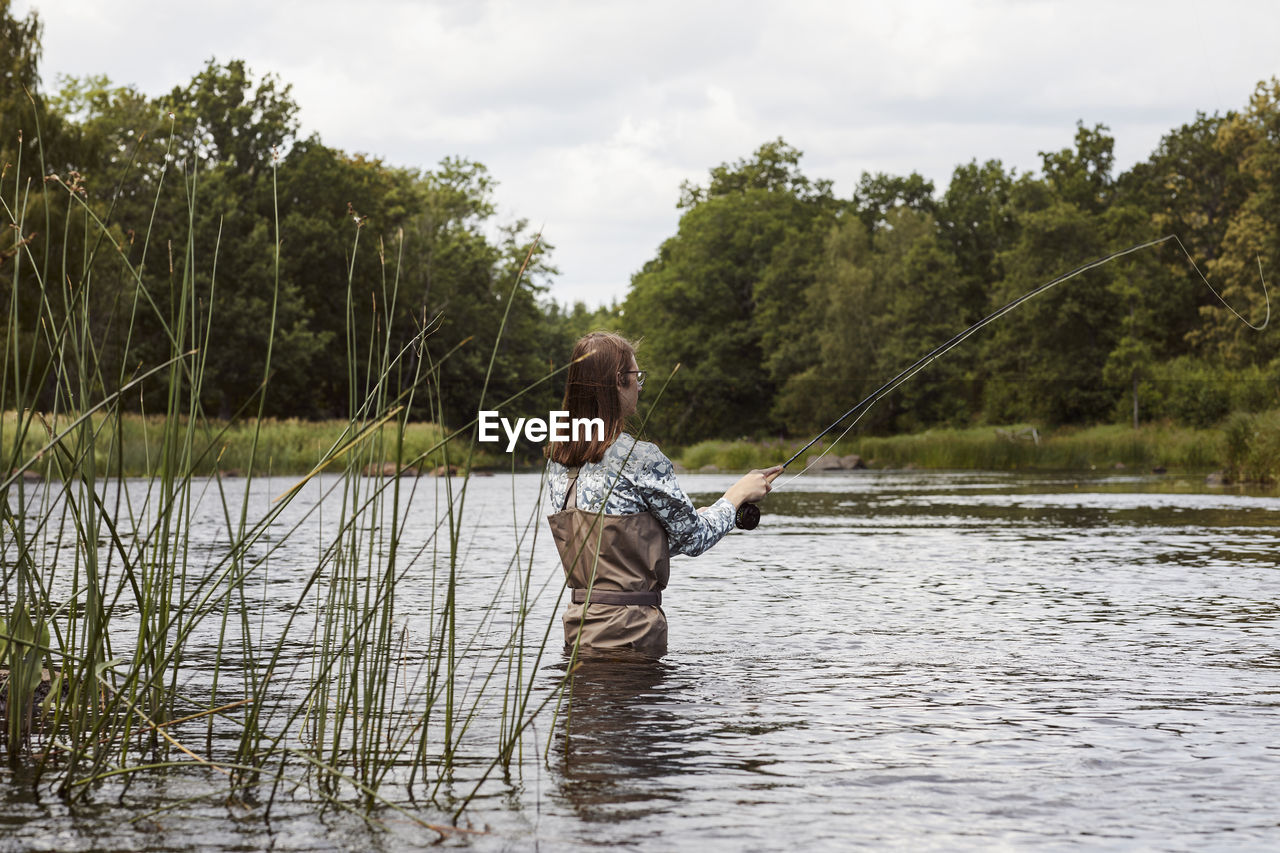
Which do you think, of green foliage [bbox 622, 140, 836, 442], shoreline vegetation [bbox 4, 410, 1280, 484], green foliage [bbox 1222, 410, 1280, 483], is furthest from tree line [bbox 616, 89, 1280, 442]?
green foliage [bbox 1222, 410, 1280, 483]

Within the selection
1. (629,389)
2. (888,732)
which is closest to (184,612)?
(629,389)

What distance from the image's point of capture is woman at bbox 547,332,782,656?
528cm

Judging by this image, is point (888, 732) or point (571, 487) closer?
point (888, 732)

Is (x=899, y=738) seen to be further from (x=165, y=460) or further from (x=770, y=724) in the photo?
(x=165, y=460)

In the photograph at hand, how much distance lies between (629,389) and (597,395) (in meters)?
0.12

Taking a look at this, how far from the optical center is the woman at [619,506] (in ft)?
17.3

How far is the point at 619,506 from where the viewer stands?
529 cm

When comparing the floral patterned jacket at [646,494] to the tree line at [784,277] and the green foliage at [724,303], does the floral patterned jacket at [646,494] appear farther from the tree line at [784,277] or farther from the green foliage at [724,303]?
the green foliage at [724,303]

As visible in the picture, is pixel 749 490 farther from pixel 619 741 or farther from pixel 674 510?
pixel 619 741

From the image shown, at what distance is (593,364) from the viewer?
532cm

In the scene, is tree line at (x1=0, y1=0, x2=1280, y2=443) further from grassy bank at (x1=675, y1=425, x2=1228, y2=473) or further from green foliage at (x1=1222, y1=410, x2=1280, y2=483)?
green foliage at (x1=1222, y1=410, x2=1280, y2=483)

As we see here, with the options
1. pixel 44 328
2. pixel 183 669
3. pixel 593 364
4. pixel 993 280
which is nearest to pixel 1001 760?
pixel 593 364

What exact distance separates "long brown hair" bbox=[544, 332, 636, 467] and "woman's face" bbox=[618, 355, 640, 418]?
0.5 inches

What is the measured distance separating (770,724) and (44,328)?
8.91 feet
